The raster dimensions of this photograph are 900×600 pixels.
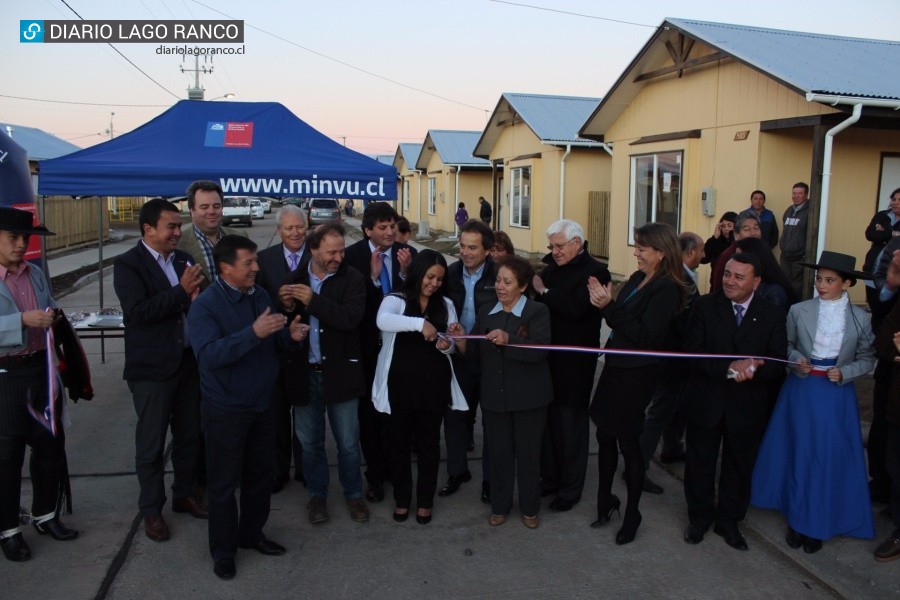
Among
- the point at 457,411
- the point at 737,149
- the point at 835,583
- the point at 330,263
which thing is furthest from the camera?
the point at 737,149

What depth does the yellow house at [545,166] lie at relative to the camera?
18375mm

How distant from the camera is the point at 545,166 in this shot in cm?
1933

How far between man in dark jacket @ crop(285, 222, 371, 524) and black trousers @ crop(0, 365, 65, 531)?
136cm

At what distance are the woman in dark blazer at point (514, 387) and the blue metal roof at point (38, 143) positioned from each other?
25.2 metres

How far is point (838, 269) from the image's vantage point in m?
3.87

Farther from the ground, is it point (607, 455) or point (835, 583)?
point (607, 455)

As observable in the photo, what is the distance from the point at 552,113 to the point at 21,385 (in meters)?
18.5

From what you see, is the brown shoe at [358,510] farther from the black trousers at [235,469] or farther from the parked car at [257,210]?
the parked car at [257,210]

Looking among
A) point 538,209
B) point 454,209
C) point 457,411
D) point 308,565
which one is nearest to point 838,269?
point 457,411

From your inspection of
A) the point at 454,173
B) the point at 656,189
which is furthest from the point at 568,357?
the point at 454,173

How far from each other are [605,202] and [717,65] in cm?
670

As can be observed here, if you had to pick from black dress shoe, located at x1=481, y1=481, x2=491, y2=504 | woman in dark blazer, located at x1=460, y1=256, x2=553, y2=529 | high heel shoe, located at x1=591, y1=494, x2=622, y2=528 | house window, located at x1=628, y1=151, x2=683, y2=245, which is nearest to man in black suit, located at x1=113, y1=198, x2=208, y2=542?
woman in dark blazer, located at x1=460, y1=256, x2=553, y2=529

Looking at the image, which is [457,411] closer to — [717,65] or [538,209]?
[717,65]

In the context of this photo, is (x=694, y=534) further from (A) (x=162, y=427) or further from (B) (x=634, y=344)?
(A) (x=162, y=427)
